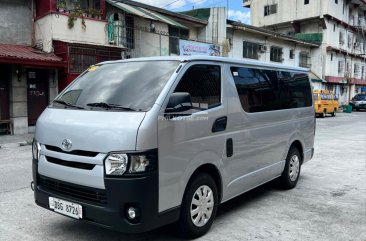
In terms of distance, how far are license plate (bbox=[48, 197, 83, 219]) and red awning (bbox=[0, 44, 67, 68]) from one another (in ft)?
33.1

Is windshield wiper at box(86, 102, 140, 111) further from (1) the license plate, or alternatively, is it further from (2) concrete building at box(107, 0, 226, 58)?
(2) concrete building at box(107, 0, 226, 58)

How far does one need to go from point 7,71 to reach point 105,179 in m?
12.4

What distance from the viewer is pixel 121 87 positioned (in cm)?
405

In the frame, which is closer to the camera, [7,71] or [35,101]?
[7,71]

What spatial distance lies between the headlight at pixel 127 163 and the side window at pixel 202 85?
2.85 ft

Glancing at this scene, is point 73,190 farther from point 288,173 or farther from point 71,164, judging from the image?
point 288,173

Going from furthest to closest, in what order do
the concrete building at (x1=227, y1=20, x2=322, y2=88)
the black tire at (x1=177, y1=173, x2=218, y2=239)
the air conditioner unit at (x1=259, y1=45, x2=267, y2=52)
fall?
the air conditioner unit at (x1=259, y1=45, x2=267, y2=52)
the concrete building at (x1=227, y1=20, x2=322, y2=88)
the black tire at (x1=177, y1=173, x2=218, y2=239)

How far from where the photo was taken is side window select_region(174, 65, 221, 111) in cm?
408

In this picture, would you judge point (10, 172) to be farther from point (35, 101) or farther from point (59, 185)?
point (35, 101)

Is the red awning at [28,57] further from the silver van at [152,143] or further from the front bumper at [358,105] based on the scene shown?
the front bumper at [358,105]

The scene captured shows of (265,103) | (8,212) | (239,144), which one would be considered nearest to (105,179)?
(239,144)

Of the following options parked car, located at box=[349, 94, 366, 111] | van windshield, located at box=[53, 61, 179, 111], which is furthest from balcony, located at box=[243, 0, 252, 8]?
van windshield, located at box=[53, 61, 179, 111]

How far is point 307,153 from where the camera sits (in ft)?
22.8

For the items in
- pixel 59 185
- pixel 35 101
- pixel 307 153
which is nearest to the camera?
pixel 59 185
